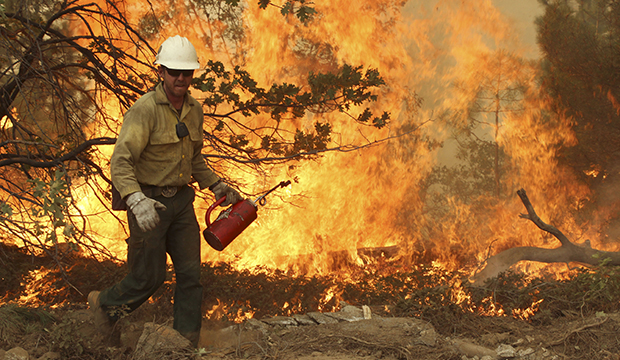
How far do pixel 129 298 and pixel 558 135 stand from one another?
1021cm

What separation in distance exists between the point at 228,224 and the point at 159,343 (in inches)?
35.1

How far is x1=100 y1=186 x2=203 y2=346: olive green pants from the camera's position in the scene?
3051mm

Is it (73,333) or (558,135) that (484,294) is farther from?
(558,135)

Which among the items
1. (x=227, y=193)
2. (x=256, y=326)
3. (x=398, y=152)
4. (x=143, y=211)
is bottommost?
(x=256, y=326)

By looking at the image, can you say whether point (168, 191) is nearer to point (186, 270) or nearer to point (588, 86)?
point (186, 270)

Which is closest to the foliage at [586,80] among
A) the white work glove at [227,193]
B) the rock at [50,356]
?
the white work glove at [227,193]

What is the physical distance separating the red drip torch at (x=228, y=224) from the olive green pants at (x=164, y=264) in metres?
0.14

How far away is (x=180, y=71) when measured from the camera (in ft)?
9.70

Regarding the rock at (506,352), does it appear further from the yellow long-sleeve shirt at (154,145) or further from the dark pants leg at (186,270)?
the yellow long-sleeve shirt at (154,145)

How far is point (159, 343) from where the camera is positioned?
9.96ft

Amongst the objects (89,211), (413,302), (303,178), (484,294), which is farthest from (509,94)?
(89,211)

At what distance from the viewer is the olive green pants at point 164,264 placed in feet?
10.0

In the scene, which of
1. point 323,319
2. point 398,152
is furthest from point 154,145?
point 398,152

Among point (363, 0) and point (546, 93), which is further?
point (546, 93)
